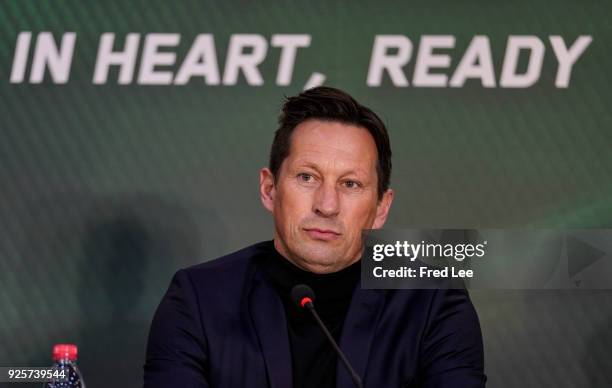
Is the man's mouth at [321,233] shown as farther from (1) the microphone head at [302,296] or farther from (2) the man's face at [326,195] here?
(1) the microphone head at [302,296]

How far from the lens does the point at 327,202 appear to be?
268cm

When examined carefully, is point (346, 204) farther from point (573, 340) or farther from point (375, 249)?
point (573, 340)

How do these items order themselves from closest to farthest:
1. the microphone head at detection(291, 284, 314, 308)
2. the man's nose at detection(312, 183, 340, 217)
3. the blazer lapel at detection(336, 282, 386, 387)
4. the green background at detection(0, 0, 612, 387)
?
the microphone head at detection(291, 284, 314, 308), the blazer lapel at detection(336, 282, 386, 387), the man's nose at detection(312, 183, 340, 217), the green background at detection(0, 0, 612, 387)

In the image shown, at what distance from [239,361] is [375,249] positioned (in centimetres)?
56

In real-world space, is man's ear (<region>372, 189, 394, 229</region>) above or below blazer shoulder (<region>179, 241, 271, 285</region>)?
above

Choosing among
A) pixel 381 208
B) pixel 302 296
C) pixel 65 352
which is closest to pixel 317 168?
pixel 381 208

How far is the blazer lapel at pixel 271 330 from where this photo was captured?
8.38ft

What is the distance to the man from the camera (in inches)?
102

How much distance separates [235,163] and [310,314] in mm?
1138

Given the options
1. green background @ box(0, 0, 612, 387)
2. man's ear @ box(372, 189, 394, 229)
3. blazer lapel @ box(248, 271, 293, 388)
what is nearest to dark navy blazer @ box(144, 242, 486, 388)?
blazer lapel @ box(248, 271, 293, 388)

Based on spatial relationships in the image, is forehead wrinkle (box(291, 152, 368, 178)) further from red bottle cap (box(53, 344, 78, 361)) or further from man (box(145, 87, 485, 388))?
red bottle cap (box(53, 344, 78, 361))

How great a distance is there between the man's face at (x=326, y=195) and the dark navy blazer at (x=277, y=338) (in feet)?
0.45

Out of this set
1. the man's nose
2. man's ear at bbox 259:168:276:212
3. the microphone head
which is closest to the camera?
the microphone head

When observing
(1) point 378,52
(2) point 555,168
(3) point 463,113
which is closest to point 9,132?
(1) point 378,52
